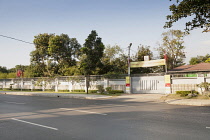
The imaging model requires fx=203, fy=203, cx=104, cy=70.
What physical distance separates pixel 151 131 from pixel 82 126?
251 centimetres

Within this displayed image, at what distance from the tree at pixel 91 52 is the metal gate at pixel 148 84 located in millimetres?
7198

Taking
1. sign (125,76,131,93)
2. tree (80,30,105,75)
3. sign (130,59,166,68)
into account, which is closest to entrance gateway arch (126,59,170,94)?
sign (130,59,166,68)

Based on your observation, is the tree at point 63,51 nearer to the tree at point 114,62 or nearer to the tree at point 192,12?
the tree at point 114,62

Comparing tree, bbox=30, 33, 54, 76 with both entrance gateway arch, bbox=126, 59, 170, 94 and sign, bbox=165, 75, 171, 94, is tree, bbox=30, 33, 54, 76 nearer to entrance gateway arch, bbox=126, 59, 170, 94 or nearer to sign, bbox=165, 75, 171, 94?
entrance gateway arch, bbox=126, 59, 170, 94

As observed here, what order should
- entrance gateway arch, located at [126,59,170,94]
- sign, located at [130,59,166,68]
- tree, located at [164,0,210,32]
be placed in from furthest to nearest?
sign, located at [130,59,166,68], entrance gateway arch, located at [126,59,170,94], tree, located at [164,0,210,32]

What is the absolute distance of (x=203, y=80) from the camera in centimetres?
2089

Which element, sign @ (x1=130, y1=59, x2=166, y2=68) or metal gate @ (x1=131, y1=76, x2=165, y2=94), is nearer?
metal gate @ (x1=131, y1=76, x2=165, y2=94)

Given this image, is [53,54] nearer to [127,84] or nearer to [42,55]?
[42,55]

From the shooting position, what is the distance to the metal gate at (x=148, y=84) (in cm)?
2425

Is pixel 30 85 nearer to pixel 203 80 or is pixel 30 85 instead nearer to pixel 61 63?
pixel 61 63

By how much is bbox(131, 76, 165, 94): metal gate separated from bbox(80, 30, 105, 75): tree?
23.6ft

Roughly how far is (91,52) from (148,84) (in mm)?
10096

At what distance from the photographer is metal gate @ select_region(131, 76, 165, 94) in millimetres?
24250

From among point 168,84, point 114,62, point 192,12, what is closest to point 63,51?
point 114,62
